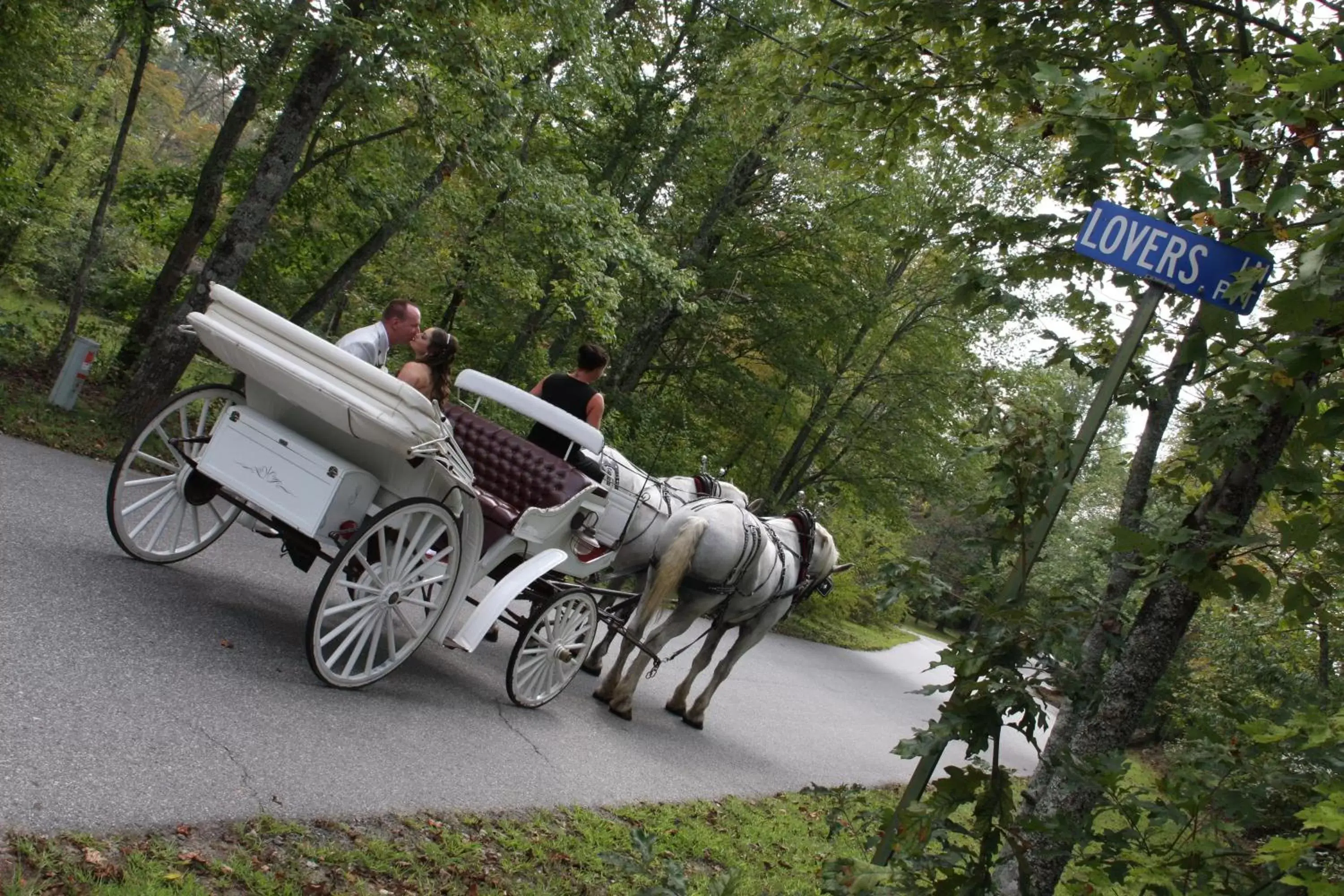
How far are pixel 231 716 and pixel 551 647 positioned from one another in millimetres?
2369

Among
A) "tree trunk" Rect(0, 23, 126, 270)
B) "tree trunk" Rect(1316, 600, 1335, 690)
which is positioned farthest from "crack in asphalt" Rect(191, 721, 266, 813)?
"tree trunk" Rect(0, 23, 126, 270)

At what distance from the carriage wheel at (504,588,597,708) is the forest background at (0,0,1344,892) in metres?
2.32

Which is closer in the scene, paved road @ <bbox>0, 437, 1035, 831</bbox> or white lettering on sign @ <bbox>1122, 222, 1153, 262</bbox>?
white lettering on sign @ <bbox>1122, 222, 1153, 262</bbox>

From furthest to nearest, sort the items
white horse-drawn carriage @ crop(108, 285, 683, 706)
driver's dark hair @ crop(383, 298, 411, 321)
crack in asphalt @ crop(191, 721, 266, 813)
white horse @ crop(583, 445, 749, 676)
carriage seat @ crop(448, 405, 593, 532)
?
white horse @ crop(583, 445, 749, 676)
carriage seat @ crop(448, 405, 593, 532)
driver's dark hair @ crop(383, 298, 411, 321)
white horse-drawn carriage @ crop(108, 285, 683, 706)
crack in asphalt @ crop(191, 721, 266, 813)

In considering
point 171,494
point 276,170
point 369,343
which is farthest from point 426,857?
point 276,170

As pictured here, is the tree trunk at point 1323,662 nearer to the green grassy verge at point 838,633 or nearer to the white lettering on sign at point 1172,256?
the green grassy verge at point 838,633

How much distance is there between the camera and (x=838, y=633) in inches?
983

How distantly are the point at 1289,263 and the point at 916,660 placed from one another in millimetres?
25909

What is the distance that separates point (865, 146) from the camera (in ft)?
21.0

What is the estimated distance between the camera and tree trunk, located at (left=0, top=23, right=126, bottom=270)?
A: 17109 millimetres

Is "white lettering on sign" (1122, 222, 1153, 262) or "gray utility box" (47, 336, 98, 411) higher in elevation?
"white lettering on sign" (1122, 222, 1153, 262)

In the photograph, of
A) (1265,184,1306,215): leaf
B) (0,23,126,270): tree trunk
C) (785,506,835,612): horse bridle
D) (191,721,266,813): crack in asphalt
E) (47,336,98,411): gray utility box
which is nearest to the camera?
(1265,184,1306,215): leaf

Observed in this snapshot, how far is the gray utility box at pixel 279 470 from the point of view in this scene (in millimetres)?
5473

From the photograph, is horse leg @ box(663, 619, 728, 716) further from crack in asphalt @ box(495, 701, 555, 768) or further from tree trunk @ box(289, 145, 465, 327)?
tree trunk @ box(289, 145, 465, 327)
